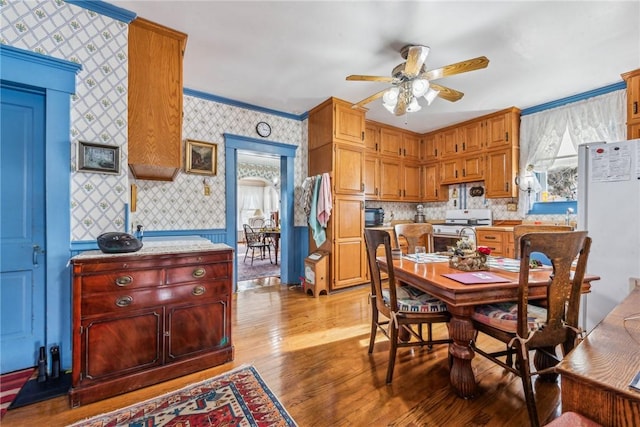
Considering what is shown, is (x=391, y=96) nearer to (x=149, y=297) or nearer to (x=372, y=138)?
(x=372, y=138)

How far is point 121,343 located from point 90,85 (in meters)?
1.83

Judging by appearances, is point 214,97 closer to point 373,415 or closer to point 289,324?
point 289,324

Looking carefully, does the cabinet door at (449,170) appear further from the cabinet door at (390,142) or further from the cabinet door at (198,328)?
the cabinet door at (198,328)

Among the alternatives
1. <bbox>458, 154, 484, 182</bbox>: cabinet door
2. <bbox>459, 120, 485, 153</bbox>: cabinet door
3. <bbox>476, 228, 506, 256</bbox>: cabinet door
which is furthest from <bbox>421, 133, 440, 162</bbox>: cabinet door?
<bbox>476, 228, 506, 256</bbox>: cabinet door

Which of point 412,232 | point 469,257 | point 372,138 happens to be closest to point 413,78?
point 412,232

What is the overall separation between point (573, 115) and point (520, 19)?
2.25 meters

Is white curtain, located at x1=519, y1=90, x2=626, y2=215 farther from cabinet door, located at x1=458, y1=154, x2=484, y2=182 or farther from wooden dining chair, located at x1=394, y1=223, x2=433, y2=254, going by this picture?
wooden dining chair, located at x1=394, y1=223, x2=433, y2=254

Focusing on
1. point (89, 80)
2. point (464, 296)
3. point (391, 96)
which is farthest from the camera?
point (391, 96)

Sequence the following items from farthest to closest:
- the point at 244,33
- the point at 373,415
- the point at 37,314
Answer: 1. the point at 244,33
2. the point at 37,314
3. the point at 373,415

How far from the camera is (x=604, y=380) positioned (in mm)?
623

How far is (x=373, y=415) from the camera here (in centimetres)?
150

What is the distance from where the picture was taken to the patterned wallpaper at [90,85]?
1837 mm

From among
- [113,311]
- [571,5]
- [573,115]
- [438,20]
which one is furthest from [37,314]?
[573,115]

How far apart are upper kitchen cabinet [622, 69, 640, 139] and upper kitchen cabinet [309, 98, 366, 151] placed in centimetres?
283
